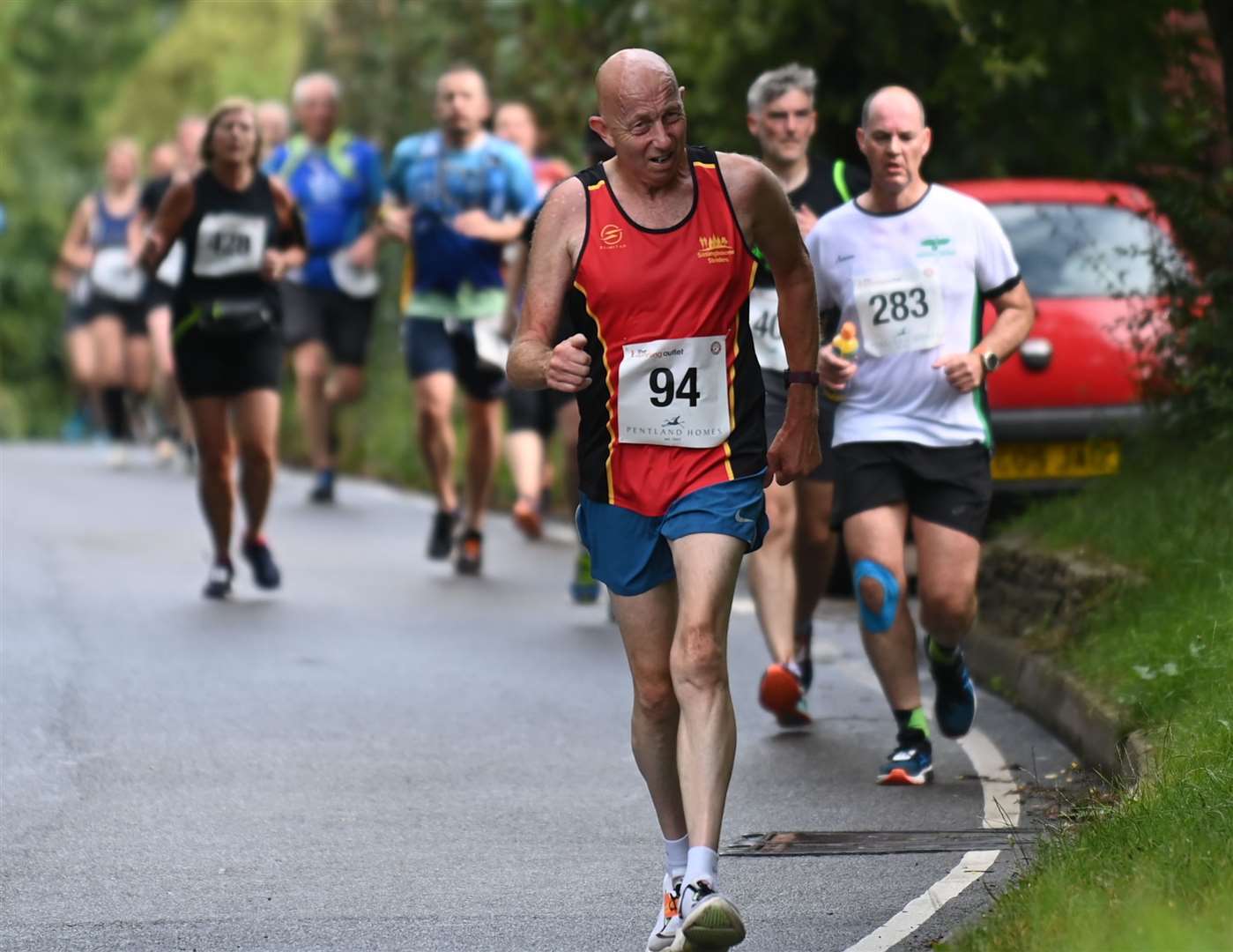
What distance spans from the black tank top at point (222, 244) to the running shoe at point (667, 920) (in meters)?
6.57

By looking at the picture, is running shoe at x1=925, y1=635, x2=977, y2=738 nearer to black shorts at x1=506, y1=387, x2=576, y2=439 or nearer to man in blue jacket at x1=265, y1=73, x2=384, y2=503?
black shorts at x1=506, y1=387, x2=576, y2=439

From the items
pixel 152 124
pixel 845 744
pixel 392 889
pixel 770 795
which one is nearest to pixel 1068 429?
pixel 845 744

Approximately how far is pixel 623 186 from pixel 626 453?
59 centimetres

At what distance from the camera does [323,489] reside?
1720 centimetres

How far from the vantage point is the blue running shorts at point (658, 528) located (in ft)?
20.2

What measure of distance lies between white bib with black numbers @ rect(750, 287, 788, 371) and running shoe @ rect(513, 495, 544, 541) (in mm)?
4606

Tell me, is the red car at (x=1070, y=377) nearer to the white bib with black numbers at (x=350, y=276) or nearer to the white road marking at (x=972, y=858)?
the white road marking at (x=972, y=858)

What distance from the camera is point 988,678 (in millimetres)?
10086

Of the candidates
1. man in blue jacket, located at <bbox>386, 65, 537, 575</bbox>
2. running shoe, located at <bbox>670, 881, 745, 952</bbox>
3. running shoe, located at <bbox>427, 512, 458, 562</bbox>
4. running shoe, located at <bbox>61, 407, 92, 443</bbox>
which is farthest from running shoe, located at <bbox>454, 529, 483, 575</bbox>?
running shoe, located at <bbox>61, 407, 92, 443</bbox>

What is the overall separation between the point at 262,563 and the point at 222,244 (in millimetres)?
1476

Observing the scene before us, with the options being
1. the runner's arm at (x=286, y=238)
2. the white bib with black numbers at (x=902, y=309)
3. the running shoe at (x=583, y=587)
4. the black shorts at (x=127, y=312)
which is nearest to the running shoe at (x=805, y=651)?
the white bib with black numbers at (x=902, y=309)

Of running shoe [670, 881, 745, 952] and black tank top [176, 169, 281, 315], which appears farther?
black tank top [176, 169, 281, 315]

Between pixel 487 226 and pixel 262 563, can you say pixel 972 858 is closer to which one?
pixel 262 563

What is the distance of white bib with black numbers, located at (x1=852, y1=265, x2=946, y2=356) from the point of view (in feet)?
27.5
